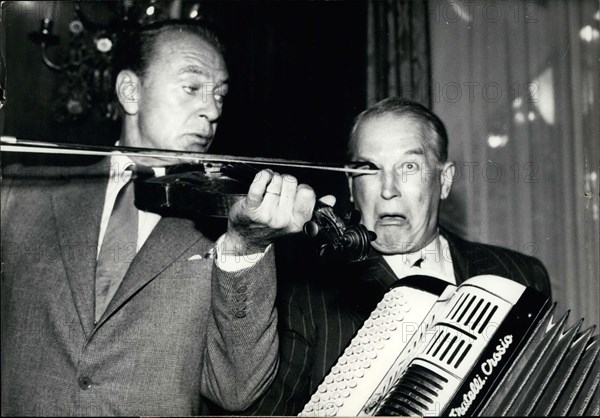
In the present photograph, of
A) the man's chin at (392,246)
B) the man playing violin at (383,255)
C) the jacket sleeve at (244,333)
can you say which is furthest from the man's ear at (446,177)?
the jacket sleeve at (244,333)

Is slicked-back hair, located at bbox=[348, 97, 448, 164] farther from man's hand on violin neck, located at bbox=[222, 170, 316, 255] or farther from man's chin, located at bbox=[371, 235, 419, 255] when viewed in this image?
man's hand on violin neck, located at bbox=[222, 170, 316, 255]

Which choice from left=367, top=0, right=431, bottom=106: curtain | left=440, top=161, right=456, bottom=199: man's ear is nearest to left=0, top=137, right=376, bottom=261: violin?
left=440, top=161, right=456, bottom=199: man's ear

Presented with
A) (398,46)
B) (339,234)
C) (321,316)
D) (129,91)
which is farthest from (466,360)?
(398,46)

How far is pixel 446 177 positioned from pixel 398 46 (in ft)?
2.59

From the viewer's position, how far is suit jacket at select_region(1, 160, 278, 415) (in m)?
1.26

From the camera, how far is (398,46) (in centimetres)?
233

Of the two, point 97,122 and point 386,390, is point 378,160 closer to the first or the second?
point 386,390

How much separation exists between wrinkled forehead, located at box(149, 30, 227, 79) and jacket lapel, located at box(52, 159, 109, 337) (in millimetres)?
323

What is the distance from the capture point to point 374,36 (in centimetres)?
221

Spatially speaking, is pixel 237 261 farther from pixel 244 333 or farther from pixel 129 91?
pixel 129 91

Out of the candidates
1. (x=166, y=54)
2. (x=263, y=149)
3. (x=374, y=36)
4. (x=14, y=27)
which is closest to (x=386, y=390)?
(x=263, y=149)

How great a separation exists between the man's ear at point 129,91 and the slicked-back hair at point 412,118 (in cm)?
60

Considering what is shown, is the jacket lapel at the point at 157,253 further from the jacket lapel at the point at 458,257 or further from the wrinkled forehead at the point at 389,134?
the jacket lapel at the point at 458,257

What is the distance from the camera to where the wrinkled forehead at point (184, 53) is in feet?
5.42
